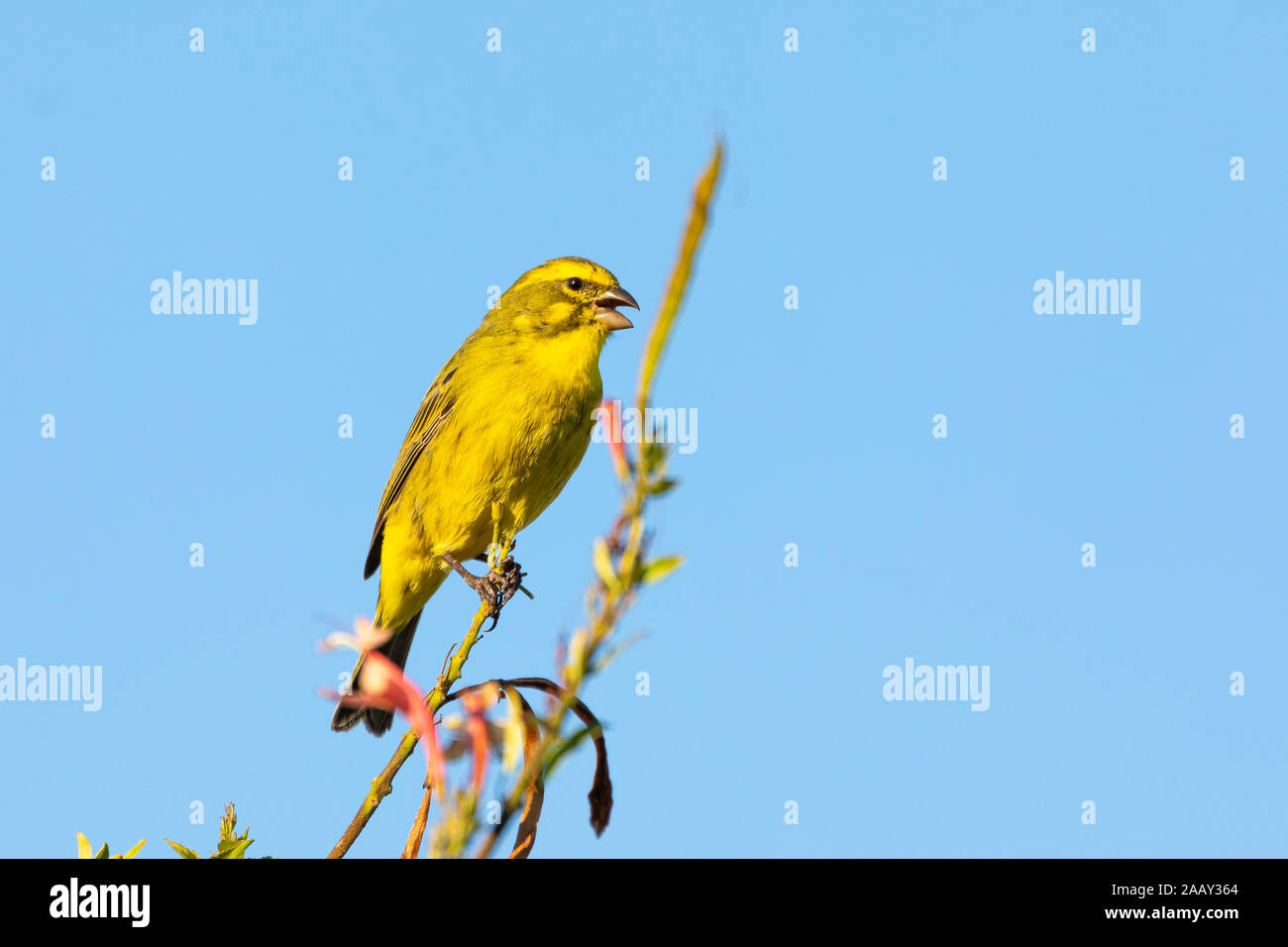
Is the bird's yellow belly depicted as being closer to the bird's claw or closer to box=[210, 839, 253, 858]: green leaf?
the bird's claw

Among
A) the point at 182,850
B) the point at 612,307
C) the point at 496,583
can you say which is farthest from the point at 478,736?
the point at 612,307

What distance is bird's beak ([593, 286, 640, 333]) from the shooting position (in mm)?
5254

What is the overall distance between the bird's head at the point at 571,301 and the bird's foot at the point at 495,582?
113 centimetres

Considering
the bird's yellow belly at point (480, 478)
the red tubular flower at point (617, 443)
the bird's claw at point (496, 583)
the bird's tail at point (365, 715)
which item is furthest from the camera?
the bird's tail at point (365, 715)

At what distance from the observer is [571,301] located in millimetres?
5445

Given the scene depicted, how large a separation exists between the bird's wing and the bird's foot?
2.20ft

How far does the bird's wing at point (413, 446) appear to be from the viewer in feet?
19.0

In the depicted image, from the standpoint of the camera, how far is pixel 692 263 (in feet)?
2.34

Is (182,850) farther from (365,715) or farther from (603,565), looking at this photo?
(365,715)

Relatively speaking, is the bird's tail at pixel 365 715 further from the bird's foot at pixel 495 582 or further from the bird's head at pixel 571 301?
the bird's head at pixel 571 301

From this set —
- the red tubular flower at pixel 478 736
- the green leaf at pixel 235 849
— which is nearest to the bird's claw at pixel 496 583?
the green leaf at pixel 235 849
